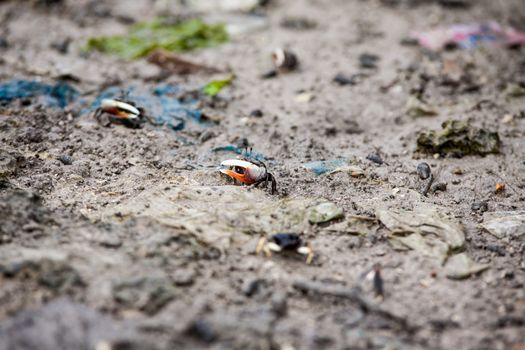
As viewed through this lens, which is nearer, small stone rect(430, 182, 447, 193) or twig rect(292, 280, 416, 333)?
twig rect(292, 280, 416, 333)

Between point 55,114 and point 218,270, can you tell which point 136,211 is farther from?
point 55,114

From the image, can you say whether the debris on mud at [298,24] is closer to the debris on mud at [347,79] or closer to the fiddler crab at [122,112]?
the debris on mud at [347,79]

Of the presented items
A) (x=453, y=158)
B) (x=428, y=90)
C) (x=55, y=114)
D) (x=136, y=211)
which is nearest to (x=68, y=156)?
(x=55, y=114)

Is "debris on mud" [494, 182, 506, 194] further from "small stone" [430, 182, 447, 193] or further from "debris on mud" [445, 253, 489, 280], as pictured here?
"debris on mud" [445, 253, 489, 280]

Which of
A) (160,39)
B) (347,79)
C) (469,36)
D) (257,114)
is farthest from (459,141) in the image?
(160,39)

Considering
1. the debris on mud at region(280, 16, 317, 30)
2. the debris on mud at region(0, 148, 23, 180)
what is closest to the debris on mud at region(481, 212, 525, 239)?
the debris on mud at region(0, 148, 23, 180)

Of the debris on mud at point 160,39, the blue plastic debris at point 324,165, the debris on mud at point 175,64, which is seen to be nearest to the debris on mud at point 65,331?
the blue plastic debris at point 324,165
